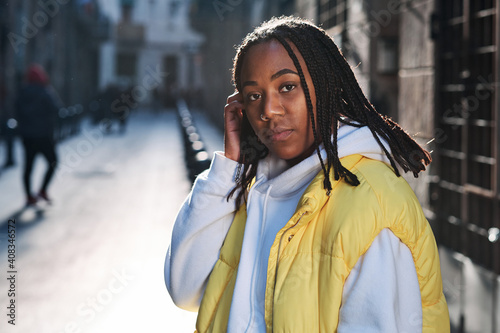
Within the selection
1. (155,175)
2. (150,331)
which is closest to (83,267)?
(150,331)

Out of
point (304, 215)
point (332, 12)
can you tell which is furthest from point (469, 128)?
point (332, 12)

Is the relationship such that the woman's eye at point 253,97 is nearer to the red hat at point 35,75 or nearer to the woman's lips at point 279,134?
A: the woman's lips at point 279,134

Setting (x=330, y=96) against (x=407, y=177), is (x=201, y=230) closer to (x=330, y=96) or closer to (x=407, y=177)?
(x=330, y=96)

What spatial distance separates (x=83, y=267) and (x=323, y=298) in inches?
200

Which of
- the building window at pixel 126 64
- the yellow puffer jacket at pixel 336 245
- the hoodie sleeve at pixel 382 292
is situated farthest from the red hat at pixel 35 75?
the building window at pixel 126 64

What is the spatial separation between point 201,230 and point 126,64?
182ft

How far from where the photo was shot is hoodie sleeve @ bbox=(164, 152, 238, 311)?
1974mm

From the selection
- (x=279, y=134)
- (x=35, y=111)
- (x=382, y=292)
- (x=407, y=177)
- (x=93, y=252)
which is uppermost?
(x=35, y=111)

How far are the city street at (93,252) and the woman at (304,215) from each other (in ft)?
9.64

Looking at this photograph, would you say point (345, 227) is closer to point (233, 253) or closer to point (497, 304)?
point (233, 253)

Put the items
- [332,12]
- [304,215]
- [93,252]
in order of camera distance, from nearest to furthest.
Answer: [304,215], [93,252], [332,12]

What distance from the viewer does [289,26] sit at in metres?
1.76

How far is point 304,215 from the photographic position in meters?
1.60

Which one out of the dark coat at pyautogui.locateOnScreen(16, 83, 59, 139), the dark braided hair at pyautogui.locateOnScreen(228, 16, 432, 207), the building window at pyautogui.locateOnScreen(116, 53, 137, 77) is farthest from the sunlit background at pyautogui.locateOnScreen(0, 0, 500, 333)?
the building window at pyautogui.locateOnScreen(116, 53, 137, 77)
